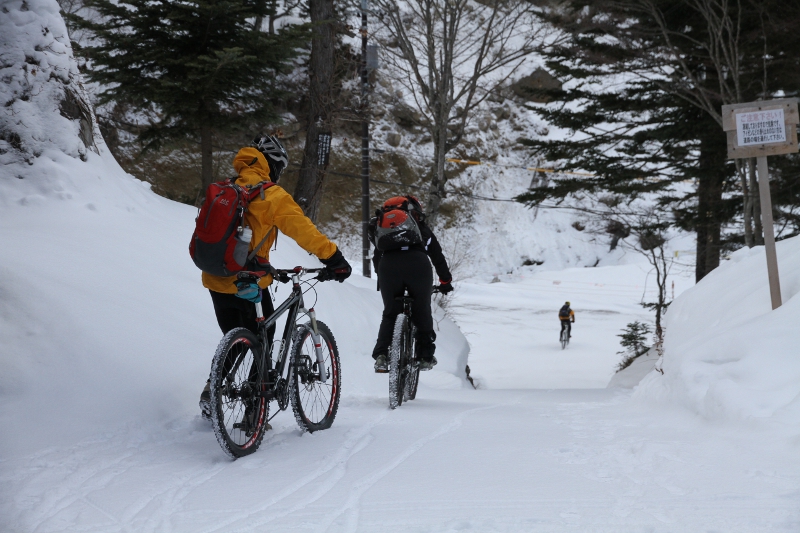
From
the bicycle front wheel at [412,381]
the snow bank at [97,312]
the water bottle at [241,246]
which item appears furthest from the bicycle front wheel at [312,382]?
the bicycle front wheel at [412,381]

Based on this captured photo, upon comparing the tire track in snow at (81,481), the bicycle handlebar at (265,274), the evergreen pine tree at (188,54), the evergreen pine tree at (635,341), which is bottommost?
the evergreen pine tree at (635,341)

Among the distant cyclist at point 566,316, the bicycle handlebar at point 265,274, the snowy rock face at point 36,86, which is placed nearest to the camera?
the bicycle handlebar at point 265,274

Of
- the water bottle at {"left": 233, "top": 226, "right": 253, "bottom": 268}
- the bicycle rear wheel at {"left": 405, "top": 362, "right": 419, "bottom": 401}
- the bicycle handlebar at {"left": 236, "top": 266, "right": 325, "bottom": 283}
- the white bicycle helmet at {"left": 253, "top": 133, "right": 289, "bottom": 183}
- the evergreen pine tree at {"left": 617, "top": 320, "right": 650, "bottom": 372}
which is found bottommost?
the evergreen pine tree at {"left": 617, "top": 320, "right": 650, "bottom": 372}

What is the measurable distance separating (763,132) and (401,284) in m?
3.36

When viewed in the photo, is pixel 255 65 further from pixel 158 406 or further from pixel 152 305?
pixel 158 406

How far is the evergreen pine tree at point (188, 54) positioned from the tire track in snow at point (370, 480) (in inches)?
292

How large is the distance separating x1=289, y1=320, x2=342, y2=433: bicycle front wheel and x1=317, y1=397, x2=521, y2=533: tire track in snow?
0.75m

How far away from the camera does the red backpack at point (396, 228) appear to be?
18.1ft

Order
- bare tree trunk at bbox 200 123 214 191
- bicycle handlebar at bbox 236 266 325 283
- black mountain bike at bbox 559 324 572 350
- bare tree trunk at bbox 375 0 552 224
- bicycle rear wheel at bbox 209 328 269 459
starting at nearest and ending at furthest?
bicycle rear wheel at bbox 209 328 269 459, bicycle handlebar at bbox 236 266 325 283, bare tree trunk at bbox 200 123 214 191, bare tree trunk at bbox 375 0 552 224, black mountain bike at bbox 559 324 572 350

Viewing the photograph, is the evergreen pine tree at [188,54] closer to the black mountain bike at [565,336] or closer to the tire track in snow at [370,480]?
the tire track in snow at [370,480]

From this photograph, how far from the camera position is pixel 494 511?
8.82 feet

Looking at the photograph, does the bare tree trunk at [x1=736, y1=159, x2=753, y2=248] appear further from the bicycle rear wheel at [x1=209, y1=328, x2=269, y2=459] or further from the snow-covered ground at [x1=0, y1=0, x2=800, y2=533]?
the bicycle rear wheel at [x1=209, y1=328, x2=269, y2=459]

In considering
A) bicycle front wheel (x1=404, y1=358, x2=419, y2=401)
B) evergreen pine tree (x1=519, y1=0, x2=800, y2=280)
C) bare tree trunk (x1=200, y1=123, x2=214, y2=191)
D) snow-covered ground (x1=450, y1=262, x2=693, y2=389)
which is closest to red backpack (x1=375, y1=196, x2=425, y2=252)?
bicycle front wheel (x1=404, y1=358, x2=419, y2=401)

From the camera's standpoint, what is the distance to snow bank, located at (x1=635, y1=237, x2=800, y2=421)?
3789 millimetres
